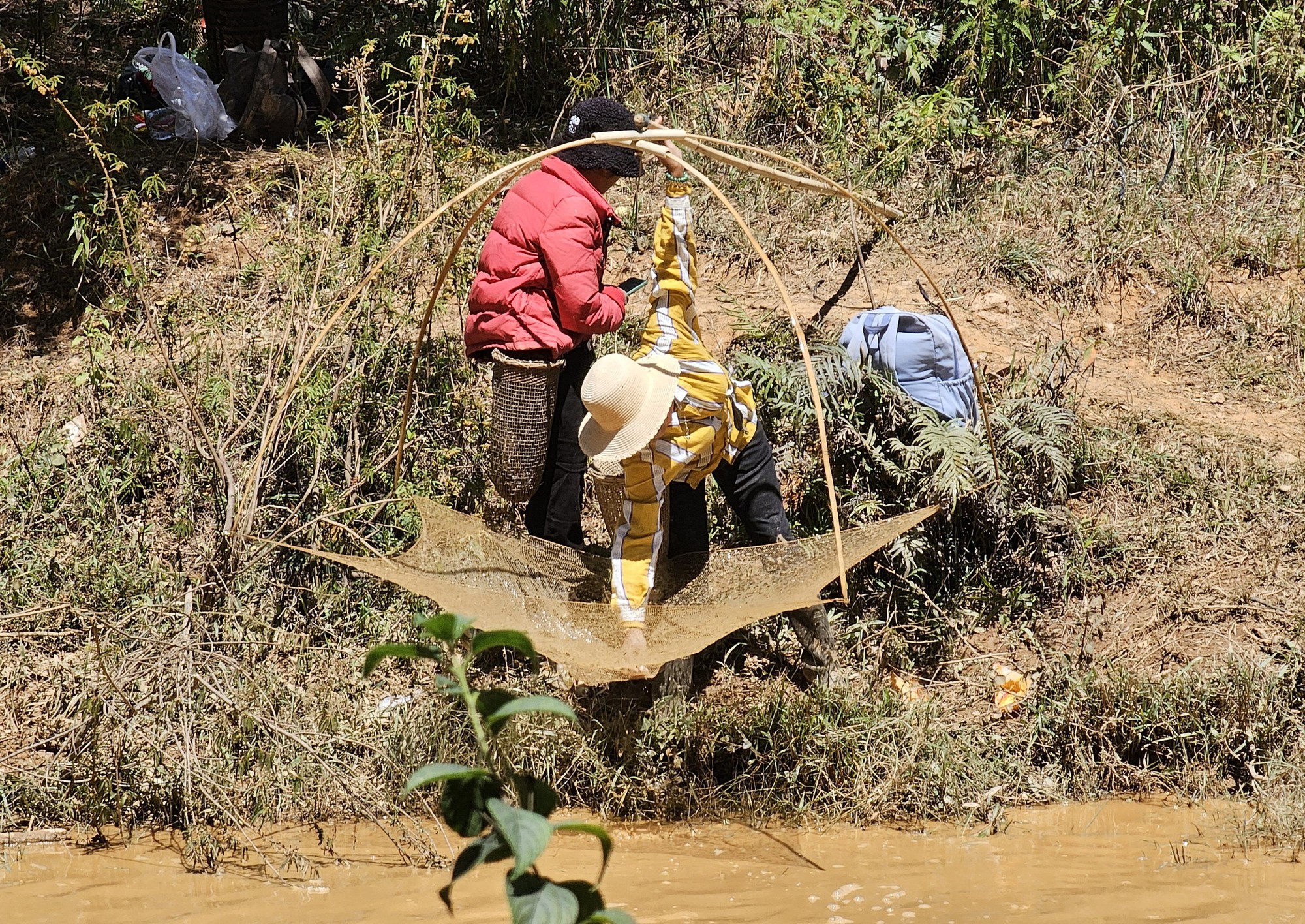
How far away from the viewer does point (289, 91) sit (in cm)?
614

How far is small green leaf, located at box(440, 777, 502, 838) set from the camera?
1.19 meters

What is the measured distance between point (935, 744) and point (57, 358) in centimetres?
387

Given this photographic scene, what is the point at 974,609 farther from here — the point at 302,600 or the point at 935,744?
the point at 302,600

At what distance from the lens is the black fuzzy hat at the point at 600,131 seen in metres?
3.76

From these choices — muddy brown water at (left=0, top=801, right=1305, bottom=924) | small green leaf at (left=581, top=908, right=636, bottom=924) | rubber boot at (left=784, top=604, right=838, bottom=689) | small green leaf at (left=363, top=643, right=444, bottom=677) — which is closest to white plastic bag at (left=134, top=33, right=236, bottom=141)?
muddy brown water at (left=0, top=801, right=1305, bottom=924)

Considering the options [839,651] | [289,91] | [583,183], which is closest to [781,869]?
[839,651]

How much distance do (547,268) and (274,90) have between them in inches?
115

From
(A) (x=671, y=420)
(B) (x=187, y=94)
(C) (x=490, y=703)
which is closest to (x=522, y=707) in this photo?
(C) (x=490, y=703)

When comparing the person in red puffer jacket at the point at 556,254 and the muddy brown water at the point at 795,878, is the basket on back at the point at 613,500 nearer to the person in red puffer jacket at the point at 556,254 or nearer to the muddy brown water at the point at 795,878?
the person in red puffer jacket at the point at 556,254

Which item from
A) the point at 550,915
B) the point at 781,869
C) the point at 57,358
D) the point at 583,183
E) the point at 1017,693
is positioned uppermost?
the point at 583,183

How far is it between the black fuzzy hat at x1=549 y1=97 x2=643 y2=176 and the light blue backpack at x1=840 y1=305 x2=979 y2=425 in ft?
3.59

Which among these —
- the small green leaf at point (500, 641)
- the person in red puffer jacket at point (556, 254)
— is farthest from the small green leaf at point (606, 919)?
the person in red puffer jacket at point (556, 254)

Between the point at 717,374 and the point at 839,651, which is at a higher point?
the point at 717,374

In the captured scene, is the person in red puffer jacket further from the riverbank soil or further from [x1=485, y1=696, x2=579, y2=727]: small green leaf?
[x1=485, y1=696, x2=579, y2=727]: small green leaf
